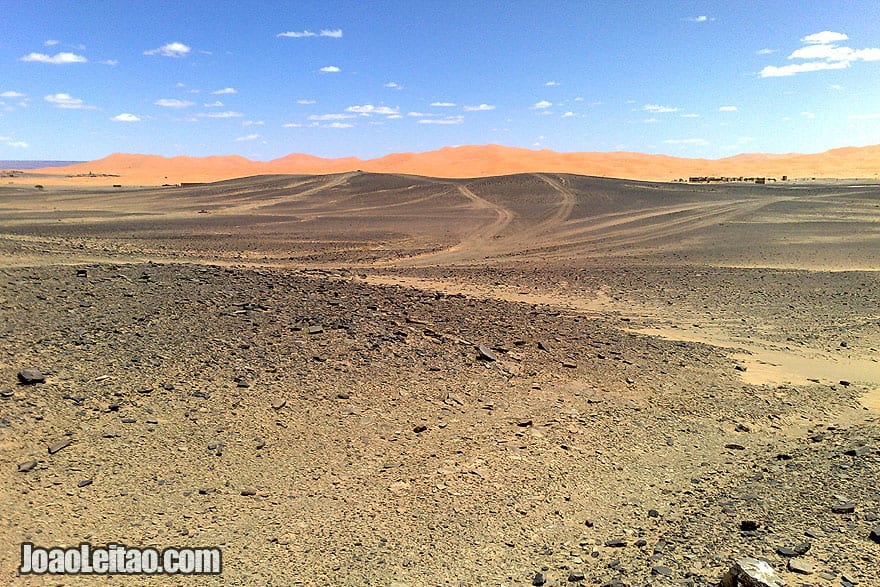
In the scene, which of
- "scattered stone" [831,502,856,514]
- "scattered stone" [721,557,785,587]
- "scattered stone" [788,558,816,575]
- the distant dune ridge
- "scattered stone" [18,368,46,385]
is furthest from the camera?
the distant dune ridge

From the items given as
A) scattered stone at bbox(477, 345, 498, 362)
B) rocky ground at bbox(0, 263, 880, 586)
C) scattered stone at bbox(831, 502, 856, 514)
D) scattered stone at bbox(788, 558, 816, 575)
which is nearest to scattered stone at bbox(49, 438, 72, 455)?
rocky ground at bbox(0, 263, 880, 586)

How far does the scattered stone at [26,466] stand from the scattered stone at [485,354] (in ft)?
17.1

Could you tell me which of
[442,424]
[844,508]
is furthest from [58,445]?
[844,508]

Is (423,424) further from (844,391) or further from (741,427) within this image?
(844,391)

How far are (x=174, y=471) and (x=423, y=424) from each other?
2.50 meters

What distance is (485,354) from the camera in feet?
27.4

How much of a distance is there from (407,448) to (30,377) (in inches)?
166

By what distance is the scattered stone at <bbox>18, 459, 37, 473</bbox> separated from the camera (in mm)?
5055

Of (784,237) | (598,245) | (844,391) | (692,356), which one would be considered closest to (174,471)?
(692,356)

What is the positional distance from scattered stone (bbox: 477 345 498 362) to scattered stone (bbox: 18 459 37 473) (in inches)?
205

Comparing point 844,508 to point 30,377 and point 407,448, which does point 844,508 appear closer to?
point 407,448

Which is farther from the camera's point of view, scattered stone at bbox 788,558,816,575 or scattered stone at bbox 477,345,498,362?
scattered stone at bbox 477,345,498,362

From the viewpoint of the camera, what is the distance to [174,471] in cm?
529

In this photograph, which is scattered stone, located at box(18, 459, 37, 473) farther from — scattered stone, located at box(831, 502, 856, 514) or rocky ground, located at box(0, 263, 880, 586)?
scattered stone, located at box(831, 502, 856, 514)
